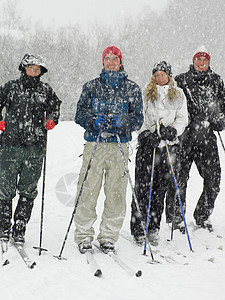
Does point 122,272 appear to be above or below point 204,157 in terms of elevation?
below

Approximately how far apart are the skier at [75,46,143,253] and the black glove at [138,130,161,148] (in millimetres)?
352

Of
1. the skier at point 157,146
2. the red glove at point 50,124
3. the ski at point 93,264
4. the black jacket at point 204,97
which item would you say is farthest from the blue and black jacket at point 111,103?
the ski at point 93,264

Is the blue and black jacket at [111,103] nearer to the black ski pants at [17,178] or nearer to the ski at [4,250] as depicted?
the black ski pants at [17,178]

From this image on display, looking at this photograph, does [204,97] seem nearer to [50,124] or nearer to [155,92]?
[155,92]

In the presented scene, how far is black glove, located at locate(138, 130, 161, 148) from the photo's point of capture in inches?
163

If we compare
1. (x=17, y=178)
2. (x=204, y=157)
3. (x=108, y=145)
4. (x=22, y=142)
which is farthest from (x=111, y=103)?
(x=204, y=157)

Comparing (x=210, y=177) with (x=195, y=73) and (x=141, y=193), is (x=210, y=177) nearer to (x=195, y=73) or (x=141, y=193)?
(x=141, y=193)

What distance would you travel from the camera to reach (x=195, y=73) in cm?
479

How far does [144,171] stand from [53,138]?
26.6 feet

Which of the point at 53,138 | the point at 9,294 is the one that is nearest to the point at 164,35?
the point at 53,138

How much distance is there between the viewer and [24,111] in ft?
12.6

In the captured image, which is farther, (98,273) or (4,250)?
(4,250)

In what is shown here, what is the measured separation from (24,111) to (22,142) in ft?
1.29

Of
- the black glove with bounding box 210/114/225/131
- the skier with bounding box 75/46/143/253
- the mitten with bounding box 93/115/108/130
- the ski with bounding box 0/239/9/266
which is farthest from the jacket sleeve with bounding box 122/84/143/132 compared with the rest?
the ski with bounding box 0/239/9/266
